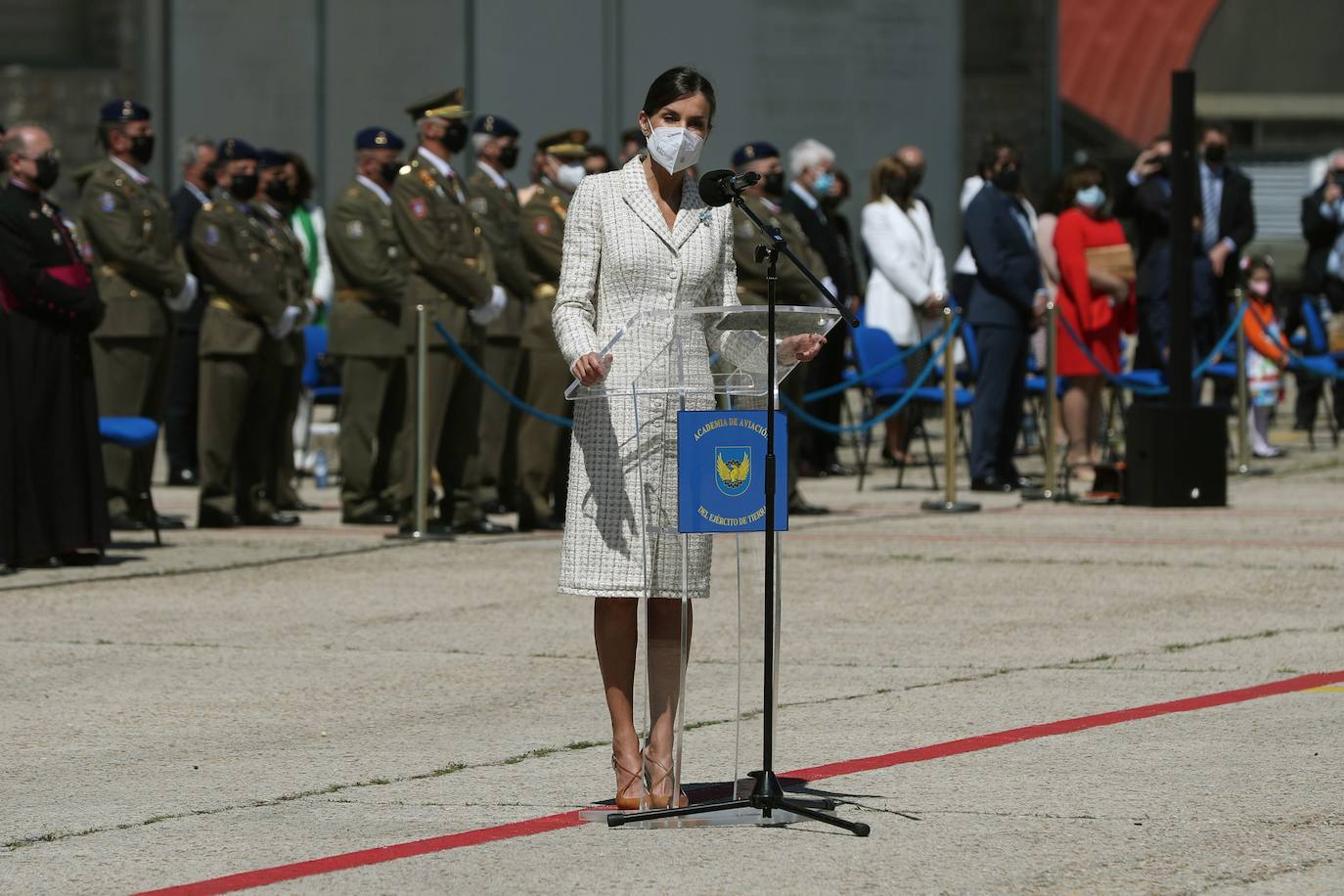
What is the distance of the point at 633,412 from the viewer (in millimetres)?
6438

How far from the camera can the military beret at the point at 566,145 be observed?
14602mm

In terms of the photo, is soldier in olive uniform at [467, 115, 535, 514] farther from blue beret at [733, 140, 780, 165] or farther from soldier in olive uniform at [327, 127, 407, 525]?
blue beret at [733, 140, 780, 165]

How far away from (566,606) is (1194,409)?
533cm

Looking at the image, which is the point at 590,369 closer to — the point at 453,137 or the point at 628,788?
the point at 628,788

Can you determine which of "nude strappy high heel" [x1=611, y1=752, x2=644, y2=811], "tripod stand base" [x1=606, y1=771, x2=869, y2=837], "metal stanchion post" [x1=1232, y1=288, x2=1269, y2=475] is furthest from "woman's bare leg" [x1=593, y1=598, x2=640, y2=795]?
"metal stanchion post" [x1=1232, y1=288, x2=1269, y2=475]

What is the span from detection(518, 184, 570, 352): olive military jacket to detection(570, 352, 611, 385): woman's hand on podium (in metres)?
7.77

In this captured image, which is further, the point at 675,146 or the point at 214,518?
the point at 214,518

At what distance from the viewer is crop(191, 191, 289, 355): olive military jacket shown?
14156mm

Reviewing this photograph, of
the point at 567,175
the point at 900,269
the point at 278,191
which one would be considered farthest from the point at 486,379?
the point at 900,269

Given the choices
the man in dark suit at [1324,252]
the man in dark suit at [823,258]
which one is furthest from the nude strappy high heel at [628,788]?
the man in dark suit at [1324,252]

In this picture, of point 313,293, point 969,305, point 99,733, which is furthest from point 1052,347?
point 99,733

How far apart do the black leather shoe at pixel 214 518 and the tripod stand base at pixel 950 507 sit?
12.9 ft

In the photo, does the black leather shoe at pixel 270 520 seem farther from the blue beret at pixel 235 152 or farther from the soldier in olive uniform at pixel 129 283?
the blue beret at pixel 235 152

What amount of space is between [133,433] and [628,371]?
22.6 feet
